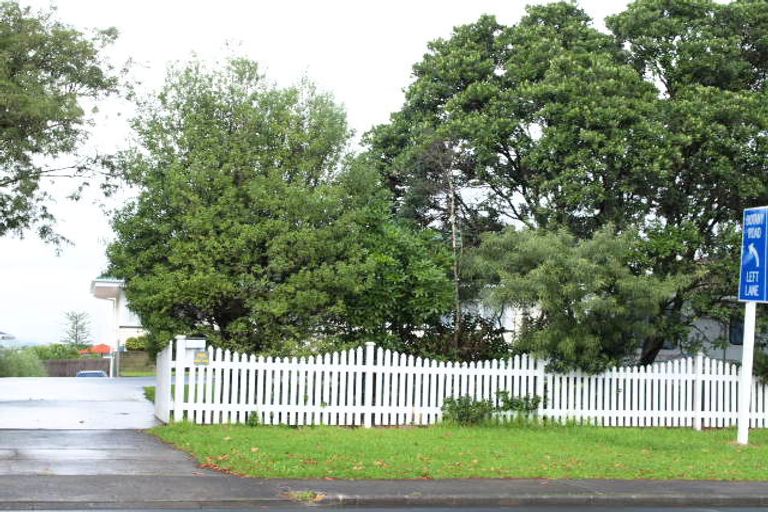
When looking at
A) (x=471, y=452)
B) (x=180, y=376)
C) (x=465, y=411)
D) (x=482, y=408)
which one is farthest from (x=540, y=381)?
(x=180, y=376)

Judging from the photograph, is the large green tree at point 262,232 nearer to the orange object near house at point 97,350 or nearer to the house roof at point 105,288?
the house roof at point 105,288

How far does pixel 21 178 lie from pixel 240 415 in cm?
1007

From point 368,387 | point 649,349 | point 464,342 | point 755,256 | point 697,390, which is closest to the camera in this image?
point 755,256

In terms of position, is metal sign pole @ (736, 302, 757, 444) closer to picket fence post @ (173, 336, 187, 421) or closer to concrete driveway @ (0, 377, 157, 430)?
picket fence post @ (173, 336, 187, 421)

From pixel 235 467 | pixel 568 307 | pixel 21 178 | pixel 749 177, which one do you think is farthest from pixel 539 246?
pixel 21 178

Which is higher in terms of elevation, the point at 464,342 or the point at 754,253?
the point at 754,253

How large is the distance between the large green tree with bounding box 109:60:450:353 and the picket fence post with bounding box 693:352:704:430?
526 cm

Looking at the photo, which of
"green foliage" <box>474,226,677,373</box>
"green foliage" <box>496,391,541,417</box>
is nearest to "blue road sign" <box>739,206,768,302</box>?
"green foliage" <box>474,226,677,373</box>

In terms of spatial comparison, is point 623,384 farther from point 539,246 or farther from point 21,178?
point 21,178

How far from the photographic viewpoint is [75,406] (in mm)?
22922

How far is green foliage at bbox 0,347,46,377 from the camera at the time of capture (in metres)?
46.2

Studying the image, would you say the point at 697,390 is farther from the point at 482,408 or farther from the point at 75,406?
the point at 75,406

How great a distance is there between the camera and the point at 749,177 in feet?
74.7

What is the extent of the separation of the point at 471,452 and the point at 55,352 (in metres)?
46.8
